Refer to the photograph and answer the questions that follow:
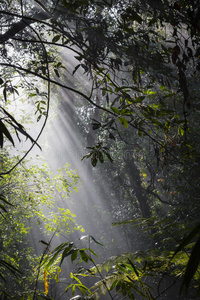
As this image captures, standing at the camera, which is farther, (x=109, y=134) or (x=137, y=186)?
(x=137, y=186)

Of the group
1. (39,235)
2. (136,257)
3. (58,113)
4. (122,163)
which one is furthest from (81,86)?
(136,257)

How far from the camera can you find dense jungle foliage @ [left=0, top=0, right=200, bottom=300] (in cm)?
132

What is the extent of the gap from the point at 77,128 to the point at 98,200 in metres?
5.07

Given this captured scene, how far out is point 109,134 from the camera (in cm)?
224

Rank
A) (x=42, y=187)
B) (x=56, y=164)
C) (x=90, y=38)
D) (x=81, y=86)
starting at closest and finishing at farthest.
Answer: (x=90, y=38), (x=42, y=187), (x=81, y=86), (x=56, y=164)

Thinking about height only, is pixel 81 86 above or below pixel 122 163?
above

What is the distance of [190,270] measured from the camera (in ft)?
1.59

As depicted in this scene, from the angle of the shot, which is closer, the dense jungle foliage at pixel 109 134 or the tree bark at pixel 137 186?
the dense jungle foliage at pixel 109 134

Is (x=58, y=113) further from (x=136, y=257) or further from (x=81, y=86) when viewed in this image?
(x=136, y=257)

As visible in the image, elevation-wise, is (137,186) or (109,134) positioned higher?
(137,186)

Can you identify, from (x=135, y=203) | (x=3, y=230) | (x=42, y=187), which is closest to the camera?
(x=3, y=230)

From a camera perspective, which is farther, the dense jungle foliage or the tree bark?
the tree bark

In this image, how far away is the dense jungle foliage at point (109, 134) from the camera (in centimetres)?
132

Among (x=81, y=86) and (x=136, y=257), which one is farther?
(x=81, y=86)
